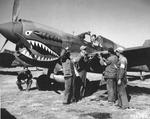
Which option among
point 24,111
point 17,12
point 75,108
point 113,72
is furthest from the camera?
point 17,12

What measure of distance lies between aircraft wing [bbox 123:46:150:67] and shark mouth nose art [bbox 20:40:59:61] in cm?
293

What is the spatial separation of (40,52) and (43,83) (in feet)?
6.58

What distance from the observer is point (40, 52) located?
7.19 metres

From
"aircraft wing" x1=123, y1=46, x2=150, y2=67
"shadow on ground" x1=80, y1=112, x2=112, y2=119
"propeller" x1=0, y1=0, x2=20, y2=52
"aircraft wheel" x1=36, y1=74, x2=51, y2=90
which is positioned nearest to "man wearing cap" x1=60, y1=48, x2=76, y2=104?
"shadow on ground" x1=80, y1=112, x2=112, y2=119

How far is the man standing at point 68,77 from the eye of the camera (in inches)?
229

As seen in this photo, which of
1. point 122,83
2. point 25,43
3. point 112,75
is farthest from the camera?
point 25,43

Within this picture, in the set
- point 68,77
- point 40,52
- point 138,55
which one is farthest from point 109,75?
point 40,52

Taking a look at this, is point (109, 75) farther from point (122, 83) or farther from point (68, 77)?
point (68, 77)

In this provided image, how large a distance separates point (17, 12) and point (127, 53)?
4572 mm

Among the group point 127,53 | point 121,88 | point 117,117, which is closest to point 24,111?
point 117,117

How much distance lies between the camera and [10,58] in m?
16.7

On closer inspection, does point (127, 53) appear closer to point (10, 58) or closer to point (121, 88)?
point (121, 88)

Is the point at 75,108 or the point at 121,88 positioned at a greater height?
the point at 121,88

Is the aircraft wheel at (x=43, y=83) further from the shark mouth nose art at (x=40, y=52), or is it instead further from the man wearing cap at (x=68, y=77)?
the man wearing cap at (x=68, y=77)
